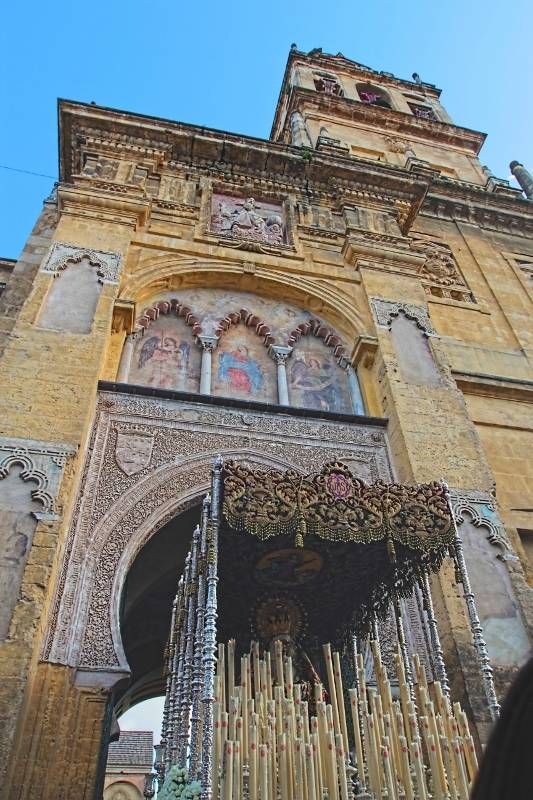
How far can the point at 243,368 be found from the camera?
29.2 feet

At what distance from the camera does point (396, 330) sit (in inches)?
367

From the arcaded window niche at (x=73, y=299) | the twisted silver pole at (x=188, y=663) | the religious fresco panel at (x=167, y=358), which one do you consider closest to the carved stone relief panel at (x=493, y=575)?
the twisted silver pole at (x=188, y=663)

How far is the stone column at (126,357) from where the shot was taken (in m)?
8.16

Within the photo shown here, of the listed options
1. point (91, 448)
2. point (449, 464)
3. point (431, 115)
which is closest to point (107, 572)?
point (91, 448)

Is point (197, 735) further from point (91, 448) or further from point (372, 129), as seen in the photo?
point (372, 129)

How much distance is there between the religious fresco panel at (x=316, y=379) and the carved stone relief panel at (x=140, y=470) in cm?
76

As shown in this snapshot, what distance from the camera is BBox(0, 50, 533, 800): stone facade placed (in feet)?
17.8

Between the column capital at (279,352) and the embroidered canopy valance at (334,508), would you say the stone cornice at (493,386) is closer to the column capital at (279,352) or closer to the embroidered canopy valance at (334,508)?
the column capital at (279,352)

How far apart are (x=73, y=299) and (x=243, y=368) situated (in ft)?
8.11

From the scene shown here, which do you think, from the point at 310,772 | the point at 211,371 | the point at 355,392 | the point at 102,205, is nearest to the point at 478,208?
the point at 355,392

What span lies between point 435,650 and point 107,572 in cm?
306

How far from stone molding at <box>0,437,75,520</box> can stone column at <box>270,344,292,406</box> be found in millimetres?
3134

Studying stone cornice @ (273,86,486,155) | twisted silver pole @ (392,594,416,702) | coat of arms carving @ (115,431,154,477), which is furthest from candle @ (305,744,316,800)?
stone cornice @ (273,86,486,155)

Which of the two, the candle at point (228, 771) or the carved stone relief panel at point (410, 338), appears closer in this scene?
the candle at point (228, 771)
